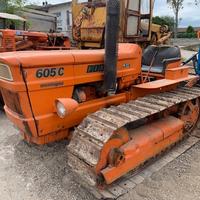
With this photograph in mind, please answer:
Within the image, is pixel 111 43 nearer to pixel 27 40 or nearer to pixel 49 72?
pixel 49 72

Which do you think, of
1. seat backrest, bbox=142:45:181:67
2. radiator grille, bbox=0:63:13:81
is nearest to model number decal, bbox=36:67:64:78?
radiator grille, bbox=0:63:13:81

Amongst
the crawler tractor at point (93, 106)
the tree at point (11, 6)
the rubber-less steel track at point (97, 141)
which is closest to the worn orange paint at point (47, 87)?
the crawler tractor at point (93, 106)

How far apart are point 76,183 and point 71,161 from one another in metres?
0.35

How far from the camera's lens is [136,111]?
3.24 m

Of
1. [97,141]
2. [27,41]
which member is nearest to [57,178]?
[97,141]

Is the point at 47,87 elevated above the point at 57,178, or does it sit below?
above

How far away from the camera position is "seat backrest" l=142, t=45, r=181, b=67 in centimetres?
444

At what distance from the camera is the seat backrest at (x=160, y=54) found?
444 cm

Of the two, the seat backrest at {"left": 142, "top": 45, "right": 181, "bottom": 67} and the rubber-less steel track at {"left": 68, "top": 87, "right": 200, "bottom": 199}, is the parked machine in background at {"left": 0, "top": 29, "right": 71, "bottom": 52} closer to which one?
the seat backrest at {"left": 142, "top": 45, "right": 181, "bottom": 67}

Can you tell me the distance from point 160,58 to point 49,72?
211 cm

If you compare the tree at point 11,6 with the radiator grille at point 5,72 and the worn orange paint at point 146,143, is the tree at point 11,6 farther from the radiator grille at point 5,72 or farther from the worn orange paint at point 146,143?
the worn orange paint at point 146,143

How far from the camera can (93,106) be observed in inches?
138

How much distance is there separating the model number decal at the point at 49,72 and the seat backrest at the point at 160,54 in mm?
1936

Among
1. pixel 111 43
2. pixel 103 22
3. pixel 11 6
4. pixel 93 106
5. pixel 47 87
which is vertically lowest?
pixel 93 106
